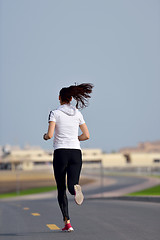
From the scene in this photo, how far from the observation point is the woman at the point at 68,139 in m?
8.01

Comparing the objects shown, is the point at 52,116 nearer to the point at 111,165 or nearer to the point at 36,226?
the point at 36,226

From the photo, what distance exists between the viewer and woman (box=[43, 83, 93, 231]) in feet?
26.3

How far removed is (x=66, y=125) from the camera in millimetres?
8133

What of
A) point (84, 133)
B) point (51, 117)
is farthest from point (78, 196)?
point (51, 117)

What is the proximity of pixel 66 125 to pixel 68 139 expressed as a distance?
0.22 metres

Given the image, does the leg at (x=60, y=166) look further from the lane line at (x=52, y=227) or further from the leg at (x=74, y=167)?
the lane line at (x=52, y=227)

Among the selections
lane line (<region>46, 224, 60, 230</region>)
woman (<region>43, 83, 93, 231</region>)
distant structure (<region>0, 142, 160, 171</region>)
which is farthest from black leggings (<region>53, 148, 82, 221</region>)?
distant structure (<region>0, 142, 160, 171</region>)

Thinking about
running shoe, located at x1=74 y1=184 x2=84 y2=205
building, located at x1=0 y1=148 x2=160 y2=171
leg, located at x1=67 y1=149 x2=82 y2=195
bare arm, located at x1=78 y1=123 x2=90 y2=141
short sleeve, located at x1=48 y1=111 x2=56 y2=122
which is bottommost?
running shoe, located at x1=74 y1=184 x2=84 y2=205

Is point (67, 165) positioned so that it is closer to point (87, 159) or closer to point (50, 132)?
point (50, 132)

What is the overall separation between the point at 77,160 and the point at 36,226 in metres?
2.15

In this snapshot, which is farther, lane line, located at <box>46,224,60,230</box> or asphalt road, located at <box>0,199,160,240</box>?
lane line, located at <box>46,224,60,230</box>

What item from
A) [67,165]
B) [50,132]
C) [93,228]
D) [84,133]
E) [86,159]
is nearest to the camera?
[50,132]

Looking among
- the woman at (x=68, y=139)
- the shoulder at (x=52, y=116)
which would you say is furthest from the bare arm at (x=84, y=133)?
the shoulder at (x=52, y=116)

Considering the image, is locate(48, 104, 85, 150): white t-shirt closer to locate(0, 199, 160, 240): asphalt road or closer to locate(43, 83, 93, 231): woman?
locate(43, 83, 93, 231): woman
